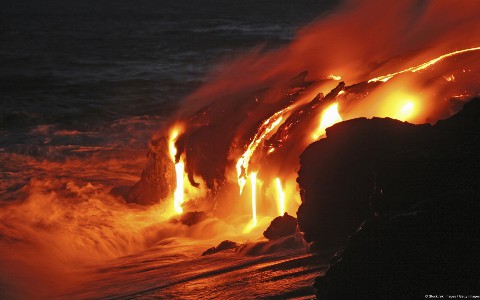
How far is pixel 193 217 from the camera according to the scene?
720 centimetres

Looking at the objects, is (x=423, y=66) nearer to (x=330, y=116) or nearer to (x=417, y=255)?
(x=330, y=116)

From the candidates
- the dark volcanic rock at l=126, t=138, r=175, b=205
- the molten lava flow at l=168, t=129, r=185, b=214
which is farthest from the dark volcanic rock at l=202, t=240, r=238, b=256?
the dark volcanic rock at l=126, t=138, r=175, b=205

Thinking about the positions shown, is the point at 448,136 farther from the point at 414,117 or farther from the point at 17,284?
the point at 17,284

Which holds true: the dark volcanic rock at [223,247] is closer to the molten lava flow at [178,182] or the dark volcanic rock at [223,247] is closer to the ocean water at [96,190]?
the ocean water at [96,190]

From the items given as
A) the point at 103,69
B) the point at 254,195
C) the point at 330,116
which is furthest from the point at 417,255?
the point at 103,69

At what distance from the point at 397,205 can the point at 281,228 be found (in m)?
1.87

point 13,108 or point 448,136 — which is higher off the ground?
point 13,108

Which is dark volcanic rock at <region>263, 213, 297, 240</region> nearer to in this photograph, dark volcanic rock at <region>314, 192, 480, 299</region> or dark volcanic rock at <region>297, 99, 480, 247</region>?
dark volcanic rock at <region>297, 99, 480, 247</region>

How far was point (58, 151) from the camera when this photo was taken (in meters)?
12.3

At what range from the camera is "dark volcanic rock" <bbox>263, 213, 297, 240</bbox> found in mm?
5582

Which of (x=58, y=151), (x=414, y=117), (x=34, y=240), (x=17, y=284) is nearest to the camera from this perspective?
(x=17, y=284)

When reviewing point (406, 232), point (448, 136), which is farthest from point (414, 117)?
point (406, 232)

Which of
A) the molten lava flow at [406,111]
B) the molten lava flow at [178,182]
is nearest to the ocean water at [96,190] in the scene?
the molten lava flow at [178,182]

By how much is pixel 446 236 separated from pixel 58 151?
1037cm
